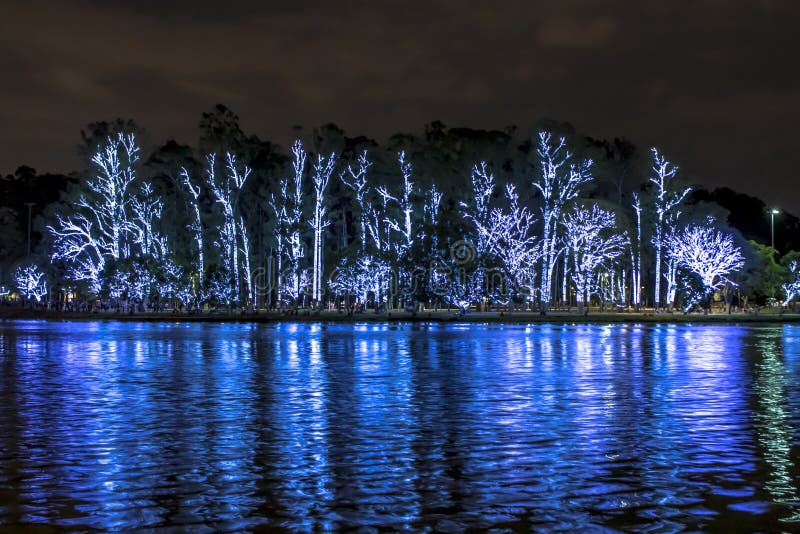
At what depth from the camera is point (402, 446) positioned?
13.6 metres

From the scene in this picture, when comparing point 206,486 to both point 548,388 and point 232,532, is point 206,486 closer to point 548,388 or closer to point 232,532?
point 232,532

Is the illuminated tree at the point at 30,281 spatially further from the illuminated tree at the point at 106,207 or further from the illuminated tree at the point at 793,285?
the illuminated tree at the point at 793,285

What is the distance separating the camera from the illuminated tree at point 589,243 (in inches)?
3142

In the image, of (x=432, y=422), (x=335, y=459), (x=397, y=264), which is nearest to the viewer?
(x=335, y=459)

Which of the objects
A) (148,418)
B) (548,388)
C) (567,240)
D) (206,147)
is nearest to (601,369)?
(548,388)

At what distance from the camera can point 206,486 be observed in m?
10.8

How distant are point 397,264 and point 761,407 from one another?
199 feet

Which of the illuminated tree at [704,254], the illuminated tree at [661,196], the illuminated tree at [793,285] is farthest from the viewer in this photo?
the illuminated tree at [793,285]

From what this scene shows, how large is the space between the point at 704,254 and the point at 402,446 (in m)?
77.6

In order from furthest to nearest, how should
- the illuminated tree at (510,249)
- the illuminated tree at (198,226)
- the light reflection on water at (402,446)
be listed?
the illuminated tree at (198,226) < the illuminated tree at (510,249) < the light reflection on water at (402,446)

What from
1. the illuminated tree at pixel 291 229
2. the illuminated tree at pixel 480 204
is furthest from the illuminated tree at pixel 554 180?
the illuminated tree at pixel 291 229

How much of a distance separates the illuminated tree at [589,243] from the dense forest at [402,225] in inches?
7.6

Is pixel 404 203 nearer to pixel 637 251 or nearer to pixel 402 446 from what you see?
pixel 637 251

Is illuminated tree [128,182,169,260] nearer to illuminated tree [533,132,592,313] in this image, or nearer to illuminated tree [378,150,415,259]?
illuminated tree [378,150,415,259]
